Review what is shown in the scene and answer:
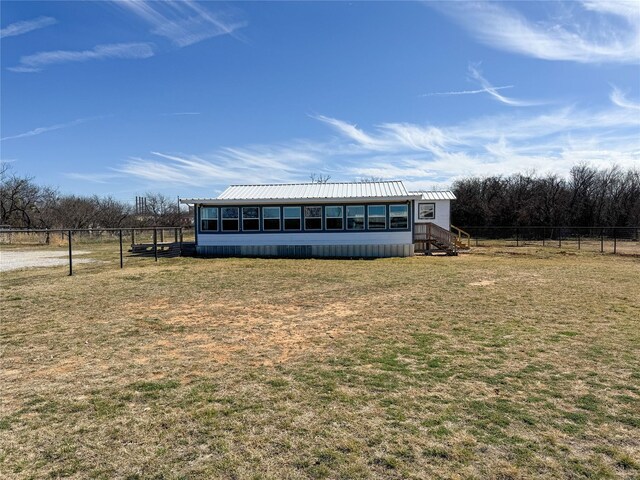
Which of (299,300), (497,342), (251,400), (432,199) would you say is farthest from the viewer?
(432,199)

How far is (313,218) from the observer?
20500 mm

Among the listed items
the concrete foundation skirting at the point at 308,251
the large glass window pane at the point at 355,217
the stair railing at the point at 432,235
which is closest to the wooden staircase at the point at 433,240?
the stair railing at the point at 432,235

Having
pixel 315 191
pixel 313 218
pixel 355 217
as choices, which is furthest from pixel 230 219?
pixel 355 217

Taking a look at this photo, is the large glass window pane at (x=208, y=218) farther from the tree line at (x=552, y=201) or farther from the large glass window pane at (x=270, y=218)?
the tree line at (x=552, y=201)

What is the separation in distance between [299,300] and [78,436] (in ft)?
19.6

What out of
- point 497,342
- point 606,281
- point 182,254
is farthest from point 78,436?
point 182,254

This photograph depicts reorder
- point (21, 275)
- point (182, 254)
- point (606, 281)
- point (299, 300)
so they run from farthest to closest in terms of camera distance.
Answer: point (182, 254) → point (21, 275) → point (606, 281) → point (299, 300)

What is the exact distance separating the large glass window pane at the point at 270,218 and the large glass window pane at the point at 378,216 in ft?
15.1

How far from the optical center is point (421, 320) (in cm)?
700

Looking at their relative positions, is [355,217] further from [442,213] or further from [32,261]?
[32,261]

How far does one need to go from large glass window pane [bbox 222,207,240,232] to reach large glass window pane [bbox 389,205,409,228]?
7.66 metres

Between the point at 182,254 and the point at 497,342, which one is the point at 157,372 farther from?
the point at 182,254

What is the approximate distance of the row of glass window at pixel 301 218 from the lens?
20141 millimetres

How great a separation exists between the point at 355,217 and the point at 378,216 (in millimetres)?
1118
